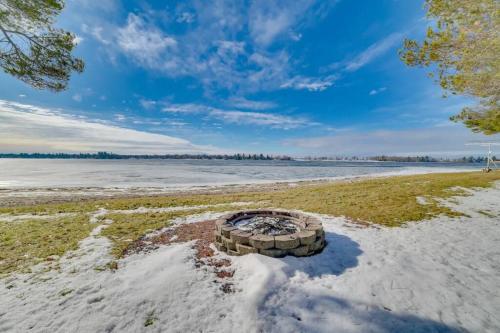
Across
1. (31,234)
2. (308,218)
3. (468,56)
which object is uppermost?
(468,56)

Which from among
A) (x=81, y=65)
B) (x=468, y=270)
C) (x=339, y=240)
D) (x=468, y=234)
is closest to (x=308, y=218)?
(x=339, y=240)

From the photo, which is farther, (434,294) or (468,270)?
(468,270)

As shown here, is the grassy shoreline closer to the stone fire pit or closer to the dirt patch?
the dirt patch

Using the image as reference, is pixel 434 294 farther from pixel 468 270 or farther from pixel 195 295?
pixel 195 295

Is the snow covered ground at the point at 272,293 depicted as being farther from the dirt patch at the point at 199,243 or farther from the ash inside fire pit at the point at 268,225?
the ash inside fire pit at the point at 268,225

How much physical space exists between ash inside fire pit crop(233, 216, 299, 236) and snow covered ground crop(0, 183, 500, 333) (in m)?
1.13

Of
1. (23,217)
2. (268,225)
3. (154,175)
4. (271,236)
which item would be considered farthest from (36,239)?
(154,175)

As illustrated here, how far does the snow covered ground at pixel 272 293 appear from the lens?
4.07m

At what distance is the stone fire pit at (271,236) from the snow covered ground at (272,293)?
0.92ft

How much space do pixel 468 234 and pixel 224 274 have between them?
30.7ft

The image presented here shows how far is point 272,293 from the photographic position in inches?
191

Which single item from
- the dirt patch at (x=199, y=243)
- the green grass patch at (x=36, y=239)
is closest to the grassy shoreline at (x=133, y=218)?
the green grass patch at (x=36, y=239)

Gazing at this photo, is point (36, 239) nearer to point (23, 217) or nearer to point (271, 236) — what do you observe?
point (23, 217)

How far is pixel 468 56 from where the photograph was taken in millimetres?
7180
